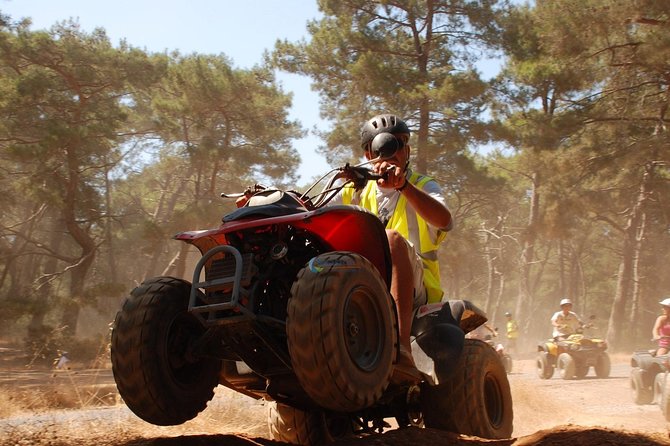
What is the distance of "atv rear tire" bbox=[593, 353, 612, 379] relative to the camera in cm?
1761

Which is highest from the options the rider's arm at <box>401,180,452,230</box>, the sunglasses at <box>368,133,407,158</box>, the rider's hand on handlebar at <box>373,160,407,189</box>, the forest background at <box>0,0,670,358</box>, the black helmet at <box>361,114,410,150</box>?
the forest background at <box>0,0,670,358</box>

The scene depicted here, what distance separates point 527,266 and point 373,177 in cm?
3377

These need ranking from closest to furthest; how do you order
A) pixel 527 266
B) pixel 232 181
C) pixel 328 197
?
pixel 328 197 < pixel 232 181 < pixel 527 266

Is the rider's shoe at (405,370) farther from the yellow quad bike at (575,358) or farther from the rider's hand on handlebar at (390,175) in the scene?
the yellow quad bike at (575,358)

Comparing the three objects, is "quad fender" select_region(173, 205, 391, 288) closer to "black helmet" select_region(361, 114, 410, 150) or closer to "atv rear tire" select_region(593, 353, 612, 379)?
"black helmet" select_region(361, 114, 410, 150)

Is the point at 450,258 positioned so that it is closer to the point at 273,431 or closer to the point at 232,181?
the point at 232,181

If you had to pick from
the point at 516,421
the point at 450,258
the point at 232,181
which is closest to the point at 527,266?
the point at 450,258

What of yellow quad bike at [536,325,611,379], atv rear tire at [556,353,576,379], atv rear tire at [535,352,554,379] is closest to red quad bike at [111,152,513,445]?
atv rear tire at [556,353,576,379]

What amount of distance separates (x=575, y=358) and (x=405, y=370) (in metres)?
15.1

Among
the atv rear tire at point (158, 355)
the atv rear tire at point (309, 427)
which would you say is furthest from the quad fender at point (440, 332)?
the atv rear tire at point (158, 355)

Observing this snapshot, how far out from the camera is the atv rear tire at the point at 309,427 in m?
4.75

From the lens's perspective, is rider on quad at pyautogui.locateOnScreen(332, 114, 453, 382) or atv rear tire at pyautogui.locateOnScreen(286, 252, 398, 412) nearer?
atv rear tire at pyautogui.locateOnScreen(286, 252, 398, 412)

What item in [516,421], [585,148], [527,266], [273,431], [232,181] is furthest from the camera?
[527,266]

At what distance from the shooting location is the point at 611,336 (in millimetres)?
33094
